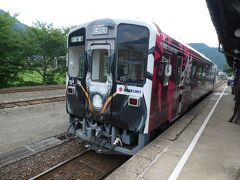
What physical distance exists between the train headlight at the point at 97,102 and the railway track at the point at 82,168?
129 centimetres

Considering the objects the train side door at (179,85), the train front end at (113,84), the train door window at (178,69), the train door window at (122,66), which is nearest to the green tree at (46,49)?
the train side door at (179,85)

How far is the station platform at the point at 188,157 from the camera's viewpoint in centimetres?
433

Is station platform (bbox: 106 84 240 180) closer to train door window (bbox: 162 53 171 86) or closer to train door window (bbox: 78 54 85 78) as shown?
train door window (bbox: 162 53 171 86)

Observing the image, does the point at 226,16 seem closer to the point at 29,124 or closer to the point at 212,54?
the point at 29,124

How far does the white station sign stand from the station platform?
120 centimetres

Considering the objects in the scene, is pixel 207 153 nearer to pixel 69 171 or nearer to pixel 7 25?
pixel 69 171

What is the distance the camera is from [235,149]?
602 centimetres

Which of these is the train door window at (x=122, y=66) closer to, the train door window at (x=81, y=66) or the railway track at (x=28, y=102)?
the train door window at (x=81, y=66)

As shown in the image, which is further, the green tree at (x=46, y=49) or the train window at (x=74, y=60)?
the green tree at (x=46, y=49)

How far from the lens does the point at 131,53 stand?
512 cm

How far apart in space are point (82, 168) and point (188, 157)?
2.28 meters

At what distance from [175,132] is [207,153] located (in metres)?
1.47

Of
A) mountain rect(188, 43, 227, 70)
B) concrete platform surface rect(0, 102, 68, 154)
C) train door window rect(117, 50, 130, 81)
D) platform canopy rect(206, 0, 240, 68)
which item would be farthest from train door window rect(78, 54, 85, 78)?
mountain rect(188, 43, 227, 70)

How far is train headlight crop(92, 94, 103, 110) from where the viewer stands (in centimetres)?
550
